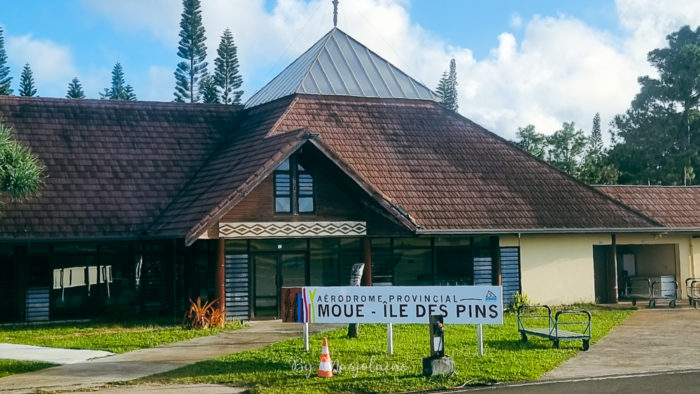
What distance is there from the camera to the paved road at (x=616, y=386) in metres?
13.3

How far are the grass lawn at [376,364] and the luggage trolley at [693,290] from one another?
8.88 meters

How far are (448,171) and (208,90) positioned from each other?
28.2 metres

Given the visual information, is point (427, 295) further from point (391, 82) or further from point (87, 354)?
point (391, 82)

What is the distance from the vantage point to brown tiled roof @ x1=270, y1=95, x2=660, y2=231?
25.8m

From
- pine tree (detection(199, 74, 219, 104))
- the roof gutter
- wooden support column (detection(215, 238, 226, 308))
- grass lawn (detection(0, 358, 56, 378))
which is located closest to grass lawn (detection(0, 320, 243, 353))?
wooden support column (detection(215, 238, 226, 308))

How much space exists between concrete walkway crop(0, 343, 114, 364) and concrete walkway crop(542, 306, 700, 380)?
879 centimetres

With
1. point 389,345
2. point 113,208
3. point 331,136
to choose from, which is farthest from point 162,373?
point 331,136

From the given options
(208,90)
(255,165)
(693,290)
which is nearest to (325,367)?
(255,165)

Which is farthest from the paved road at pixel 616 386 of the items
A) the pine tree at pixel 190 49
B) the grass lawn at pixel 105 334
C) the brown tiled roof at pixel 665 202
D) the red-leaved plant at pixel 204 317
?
the pine tree at pixel 190 49

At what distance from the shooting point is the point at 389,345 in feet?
Result: 55.0

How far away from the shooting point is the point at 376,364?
1547cm

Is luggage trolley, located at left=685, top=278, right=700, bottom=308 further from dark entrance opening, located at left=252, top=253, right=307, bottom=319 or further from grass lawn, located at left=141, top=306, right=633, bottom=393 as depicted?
dark entrance opening, located at left=252, top=253, right=307, bottom=319

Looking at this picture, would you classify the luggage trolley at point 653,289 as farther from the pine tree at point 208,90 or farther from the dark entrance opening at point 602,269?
the pine tree at point 208,90

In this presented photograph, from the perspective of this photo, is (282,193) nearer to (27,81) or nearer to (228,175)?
Result: (228,175)
